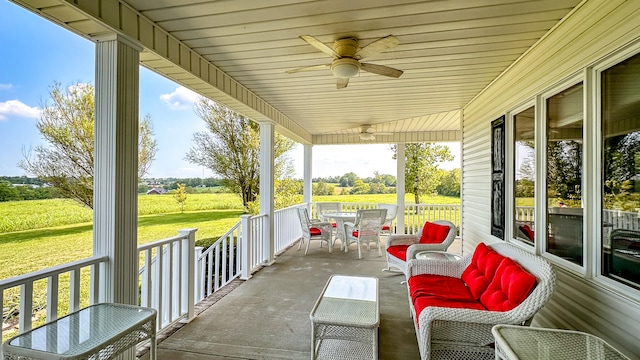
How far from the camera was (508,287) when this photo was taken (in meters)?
2.14

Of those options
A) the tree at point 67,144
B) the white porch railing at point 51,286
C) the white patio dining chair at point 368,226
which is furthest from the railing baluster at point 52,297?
the white patio dining chair at point 368,226

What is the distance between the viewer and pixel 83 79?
5.50 m

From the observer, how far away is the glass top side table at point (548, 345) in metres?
1.36

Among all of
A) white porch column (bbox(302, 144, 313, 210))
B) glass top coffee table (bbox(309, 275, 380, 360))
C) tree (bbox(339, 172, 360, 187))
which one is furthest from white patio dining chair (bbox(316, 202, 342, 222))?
glass top coffee table (bbox(309, 275, 380, 360))

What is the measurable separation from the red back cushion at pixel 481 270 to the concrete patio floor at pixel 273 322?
0.74 m

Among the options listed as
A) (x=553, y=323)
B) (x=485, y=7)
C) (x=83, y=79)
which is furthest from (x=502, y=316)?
(x=83, y=79)

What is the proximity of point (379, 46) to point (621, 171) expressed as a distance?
1768 millimetres

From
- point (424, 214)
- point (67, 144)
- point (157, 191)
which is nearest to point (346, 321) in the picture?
point (67, 144)

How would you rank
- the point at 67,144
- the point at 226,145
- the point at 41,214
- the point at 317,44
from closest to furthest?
the point at 317,44 → the point at 41,214 → the point at 67,144 → the point at 226,145

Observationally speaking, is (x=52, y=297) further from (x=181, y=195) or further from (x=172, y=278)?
(x=181, y=195)

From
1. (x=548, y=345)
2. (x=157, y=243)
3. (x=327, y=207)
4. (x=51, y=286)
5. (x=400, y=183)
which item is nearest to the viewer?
(x=548, y=345)

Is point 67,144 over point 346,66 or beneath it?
beneath

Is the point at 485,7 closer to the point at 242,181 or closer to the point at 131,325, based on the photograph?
the point at 131,325

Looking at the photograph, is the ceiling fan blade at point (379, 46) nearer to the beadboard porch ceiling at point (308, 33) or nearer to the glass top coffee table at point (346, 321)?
the beadboard porch ceiling at point (308, 33)
